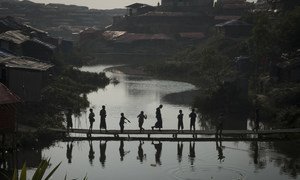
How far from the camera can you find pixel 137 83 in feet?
189

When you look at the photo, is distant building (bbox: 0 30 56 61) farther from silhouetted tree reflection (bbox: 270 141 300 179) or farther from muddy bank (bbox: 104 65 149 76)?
silhouetted tree reflection (bbox: 270 141 300 179)

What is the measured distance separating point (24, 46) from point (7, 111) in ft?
79.2

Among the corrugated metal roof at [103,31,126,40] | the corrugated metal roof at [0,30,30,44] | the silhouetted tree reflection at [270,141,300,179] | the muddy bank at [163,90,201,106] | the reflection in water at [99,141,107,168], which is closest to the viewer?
the silhouetted tree reflection at [270,141,300,179]

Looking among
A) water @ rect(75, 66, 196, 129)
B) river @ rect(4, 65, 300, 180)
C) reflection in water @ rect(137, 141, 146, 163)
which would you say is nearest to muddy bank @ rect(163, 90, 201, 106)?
water @ rect(75, 66, 196, 129)

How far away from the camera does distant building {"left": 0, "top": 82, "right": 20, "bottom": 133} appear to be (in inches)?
912

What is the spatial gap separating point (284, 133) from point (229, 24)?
40654mm

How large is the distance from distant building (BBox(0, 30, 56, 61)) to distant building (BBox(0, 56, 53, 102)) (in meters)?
9.37

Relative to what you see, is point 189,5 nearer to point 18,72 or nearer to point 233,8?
point 233,8

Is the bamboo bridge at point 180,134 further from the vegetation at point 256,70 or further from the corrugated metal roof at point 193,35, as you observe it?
the corrugated metal roof at point 193,35

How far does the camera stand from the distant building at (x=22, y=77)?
29812 mm

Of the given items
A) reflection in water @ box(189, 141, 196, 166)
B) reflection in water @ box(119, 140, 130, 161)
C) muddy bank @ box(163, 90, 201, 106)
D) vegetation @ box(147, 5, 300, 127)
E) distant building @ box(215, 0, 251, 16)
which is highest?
distant building @ box(215, 0, 251, 16)

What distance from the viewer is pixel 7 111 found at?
76.6 feet

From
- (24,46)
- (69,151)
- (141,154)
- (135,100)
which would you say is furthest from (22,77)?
(24,46)

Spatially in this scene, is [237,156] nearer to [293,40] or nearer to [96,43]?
[293,40]
